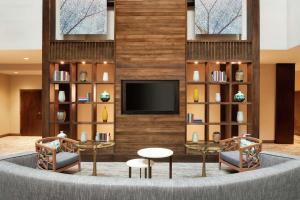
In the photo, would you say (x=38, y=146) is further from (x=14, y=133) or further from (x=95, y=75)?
(x=14, y=133)

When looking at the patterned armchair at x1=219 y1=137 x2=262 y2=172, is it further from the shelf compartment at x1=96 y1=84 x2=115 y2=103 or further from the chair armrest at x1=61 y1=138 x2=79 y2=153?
the shelf compartment at x1=96 y1=84 x2=115 y2=103

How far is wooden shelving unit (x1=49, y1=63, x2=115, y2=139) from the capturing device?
5734 millimetres

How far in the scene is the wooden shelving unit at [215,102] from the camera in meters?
5.67

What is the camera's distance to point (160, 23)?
18.2 feet

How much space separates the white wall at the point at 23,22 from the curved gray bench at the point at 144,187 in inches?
174

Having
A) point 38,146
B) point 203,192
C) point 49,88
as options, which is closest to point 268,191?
point 203,192

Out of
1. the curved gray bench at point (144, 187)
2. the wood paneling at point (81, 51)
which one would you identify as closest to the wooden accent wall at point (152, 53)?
the wood paneling at point (81, 51)

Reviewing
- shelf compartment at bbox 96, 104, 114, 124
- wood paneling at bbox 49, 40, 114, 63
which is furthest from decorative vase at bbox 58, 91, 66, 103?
shelf compartment at bbox 96, 104, 114, 124

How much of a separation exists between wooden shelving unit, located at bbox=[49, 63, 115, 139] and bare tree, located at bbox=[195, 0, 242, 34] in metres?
2.27

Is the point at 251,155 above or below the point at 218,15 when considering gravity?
below

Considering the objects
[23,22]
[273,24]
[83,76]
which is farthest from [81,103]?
[273,24]

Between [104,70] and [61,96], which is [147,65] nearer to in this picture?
[104,70]

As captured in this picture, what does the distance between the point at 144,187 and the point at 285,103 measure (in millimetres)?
7654

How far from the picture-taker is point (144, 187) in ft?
5.96
